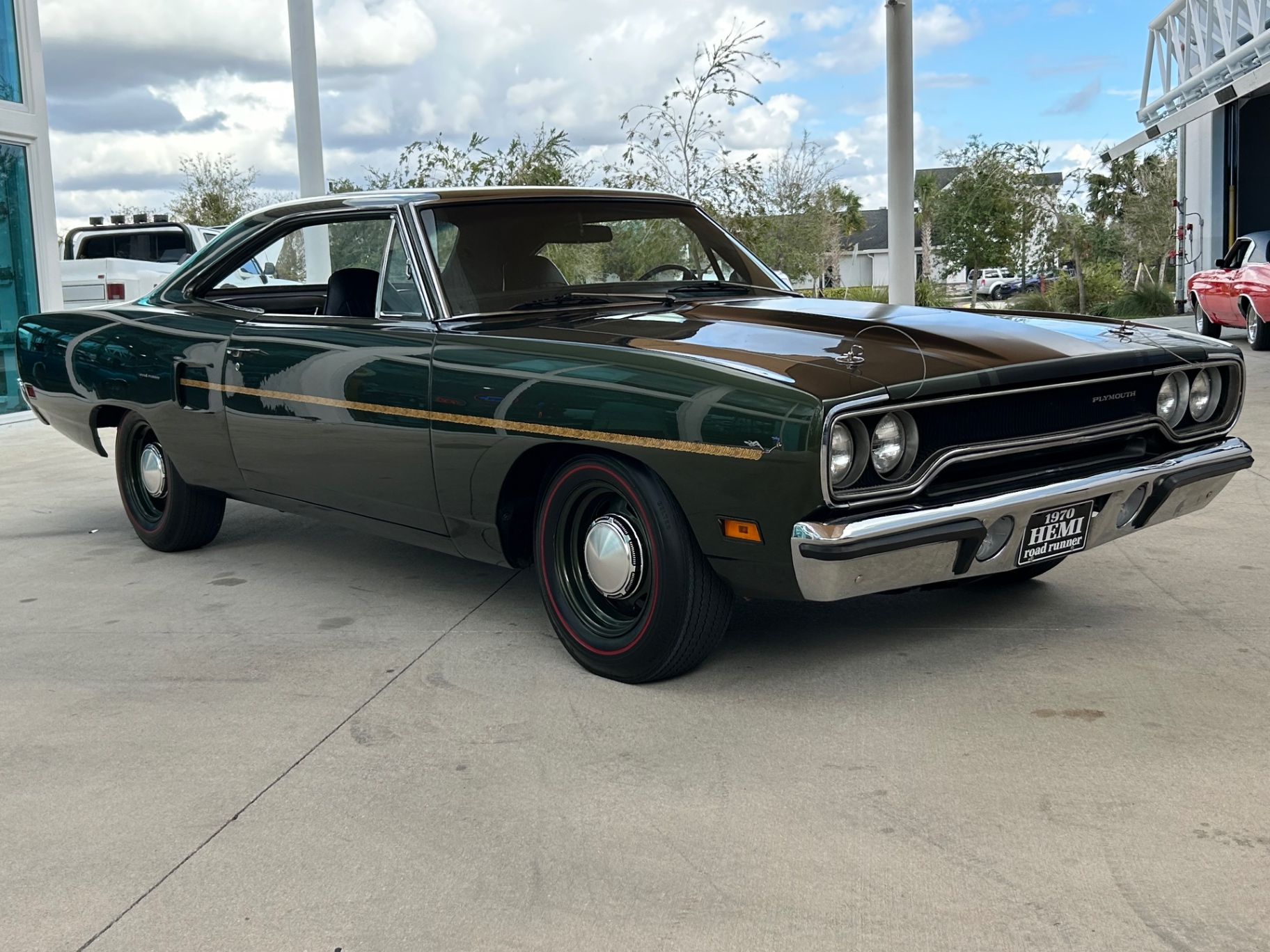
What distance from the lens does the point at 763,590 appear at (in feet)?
11.3

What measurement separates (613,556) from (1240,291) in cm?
1354

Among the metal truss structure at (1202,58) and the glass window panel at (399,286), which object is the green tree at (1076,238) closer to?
the metal truss structure at (1202,58)

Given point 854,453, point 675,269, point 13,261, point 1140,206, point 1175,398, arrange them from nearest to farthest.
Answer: point 854,453 < point 1175,398 < point 675,269 < point 13,261 < point 1140,206

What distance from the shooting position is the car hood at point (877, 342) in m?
3.38

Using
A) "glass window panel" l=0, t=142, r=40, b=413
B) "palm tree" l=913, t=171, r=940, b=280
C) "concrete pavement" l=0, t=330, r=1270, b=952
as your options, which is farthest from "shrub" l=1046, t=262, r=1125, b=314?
"concrete pavement" l=0, t=330, r=1270, b=952

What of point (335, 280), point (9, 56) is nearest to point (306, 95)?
point (9, 56)

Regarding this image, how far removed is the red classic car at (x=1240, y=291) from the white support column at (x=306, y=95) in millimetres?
9129

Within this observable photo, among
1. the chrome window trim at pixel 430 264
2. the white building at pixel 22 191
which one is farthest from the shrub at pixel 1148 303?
the chrome window trim at pixel 430 264

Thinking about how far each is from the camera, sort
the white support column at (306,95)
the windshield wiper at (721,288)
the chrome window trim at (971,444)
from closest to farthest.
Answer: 1. the chrome window trim at (971,444)
2. the windshield wiper at (721,288)
3. the white support column at (306,95)

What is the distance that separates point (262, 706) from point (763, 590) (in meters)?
1.47

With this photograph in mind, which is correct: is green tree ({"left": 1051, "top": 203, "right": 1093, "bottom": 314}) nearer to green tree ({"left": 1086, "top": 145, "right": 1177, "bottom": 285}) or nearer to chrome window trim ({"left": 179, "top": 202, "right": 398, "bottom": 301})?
green tree ({"left": 1086, "top": 145, "right": 1177, "bottom": 285})

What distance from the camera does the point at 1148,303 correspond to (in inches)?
1031

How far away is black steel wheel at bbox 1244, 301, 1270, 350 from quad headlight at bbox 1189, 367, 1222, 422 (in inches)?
448

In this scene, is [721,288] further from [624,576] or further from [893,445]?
[893,445]
